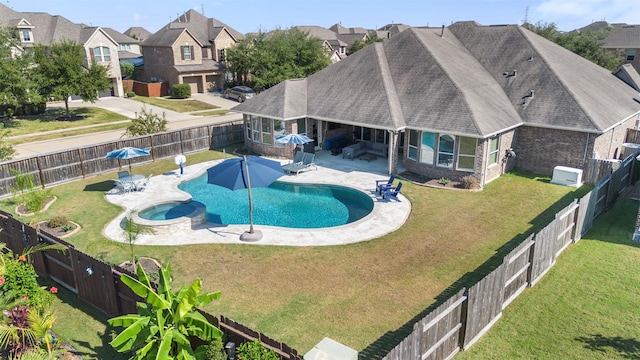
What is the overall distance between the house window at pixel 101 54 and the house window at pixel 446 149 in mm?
44746

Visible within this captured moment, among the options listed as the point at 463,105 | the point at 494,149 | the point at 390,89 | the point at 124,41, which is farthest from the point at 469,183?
the point at 124,41

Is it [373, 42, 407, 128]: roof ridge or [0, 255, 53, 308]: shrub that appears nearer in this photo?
[0, 255, 53, 308]: shrub

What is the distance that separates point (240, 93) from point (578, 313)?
4672cm

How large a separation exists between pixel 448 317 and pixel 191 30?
57967 mm

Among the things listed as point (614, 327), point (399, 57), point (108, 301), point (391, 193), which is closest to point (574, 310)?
point (614, 327)

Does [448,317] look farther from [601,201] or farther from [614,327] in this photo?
[601,201]

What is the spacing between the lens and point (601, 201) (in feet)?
57.8

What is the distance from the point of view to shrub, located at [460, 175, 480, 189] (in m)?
21.6

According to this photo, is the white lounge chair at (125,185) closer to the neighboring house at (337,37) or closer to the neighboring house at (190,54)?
the neighboring house at (190,54)

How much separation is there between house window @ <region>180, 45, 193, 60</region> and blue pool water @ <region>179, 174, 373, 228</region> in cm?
3575

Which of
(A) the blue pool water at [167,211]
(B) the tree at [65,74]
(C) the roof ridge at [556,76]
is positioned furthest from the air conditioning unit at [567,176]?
(B) the tree at [65,74]

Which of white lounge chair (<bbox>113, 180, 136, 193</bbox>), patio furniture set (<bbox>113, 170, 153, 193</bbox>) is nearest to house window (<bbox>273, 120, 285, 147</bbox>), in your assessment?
patio furniture set (<bbox>113, 170, 153, 193</bbox>)

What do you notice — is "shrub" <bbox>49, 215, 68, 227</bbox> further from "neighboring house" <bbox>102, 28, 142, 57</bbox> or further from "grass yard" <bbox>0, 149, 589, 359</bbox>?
"neighboring house" <bbox>102, 28, 142, 57</bbox>

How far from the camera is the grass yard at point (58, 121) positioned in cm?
3564
